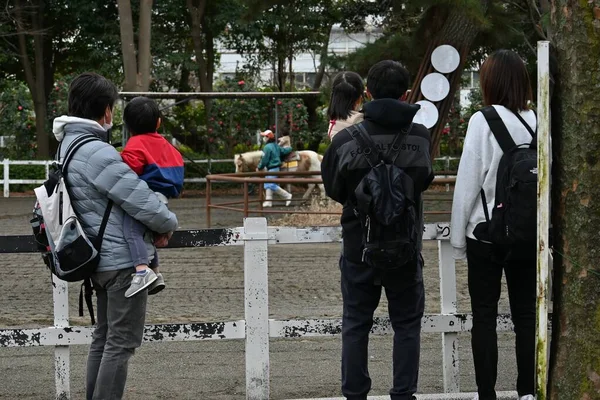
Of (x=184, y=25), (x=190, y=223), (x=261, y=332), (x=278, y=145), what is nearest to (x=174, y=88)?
(x=184, y=25)

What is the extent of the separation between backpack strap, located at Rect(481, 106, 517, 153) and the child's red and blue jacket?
60.6 inches

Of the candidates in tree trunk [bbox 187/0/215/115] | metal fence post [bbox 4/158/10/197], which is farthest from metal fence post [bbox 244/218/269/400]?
tree trunk [bbox 187/0/215/115]

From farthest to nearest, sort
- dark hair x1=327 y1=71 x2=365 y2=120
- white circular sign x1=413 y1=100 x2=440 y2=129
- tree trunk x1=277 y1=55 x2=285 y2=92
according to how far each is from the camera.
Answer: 1. tree trunk x1=277 y1=55 x2=285 y2=92
2. white circular sign x1=413 y1=100 x2=440 y2=129
3. dark hair x1=327 y1=71 x2=365 y2=120

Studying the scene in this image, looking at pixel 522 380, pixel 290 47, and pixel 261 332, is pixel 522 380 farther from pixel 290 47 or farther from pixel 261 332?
pixel 290 47

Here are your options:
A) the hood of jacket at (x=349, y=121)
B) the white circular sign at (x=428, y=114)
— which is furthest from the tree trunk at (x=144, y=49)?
the hood of jacket at (x=349, y=121)

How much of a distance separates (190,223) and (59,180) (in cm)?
1411

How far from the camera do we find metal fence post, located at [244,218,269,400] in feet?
18.7

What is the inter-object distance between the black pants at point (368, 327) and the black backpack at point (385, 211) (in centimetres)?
25

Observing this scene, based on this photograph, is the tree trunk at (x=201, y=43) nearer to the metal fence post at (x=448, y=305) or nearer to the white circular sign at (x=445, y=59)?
the white circular sign at (x=445, y=59)

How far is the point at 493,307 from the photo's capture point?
515cm

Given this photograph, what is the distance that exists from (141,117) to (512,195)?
1.82 metres

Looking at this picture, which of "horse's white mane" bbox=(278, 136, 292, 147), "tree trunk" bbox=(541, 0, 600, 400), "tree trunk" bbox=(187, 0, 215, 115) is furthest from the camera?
"tree trunk" bbox=(187, 0, 215, 115)

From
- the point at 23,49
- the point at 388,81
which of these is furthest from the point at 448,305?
the point at 23,49

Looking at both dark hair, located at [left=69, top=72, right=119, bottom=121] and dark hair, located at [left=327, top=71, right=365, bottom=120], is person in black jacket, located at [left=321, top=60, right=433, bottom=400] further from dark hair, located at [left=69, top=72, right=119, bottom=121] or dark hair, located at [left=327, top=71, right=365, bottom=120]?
dark hair, located at [left=69, top=72, right=119, bottom=121]
